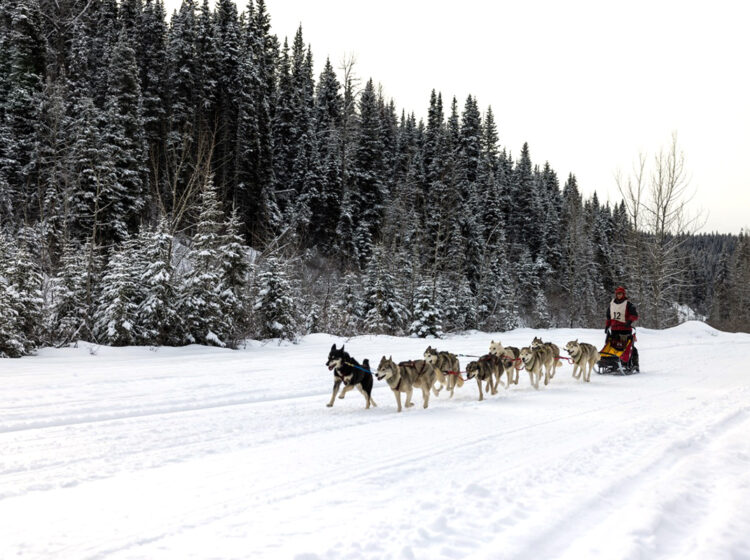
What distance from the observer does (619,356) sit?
12375mm

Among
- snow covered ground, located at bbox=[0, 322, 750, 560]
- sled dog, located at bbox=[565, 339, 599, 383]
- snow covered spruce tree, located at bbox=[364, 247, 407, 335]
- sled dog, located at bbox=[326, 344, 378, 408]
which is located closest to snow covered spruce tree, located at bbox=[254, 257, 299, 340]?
snow covered spruce tree, located at bbox=[364, 247, 407, 335]

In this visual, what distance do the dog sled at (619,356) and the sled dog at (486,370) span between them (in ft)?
14.7

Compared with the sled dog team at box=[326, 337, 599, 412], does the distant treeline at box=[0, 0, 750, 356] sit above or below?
above

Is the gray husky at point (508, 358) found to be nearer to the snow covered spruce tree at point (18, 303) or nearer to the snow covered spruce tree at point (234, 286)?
the snow covered spruce tree at point (234, 286)

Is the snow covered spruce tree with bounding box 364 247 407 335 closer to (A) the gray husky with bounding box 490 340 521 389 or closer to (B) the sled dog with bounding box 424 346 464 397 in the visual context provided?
(A) the gray husky with bounding box 490 340 521 389

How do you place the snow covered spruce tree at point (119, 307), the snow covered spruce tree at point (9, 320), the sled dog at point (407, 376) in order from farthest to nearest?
the snow covered spruce tree at point (119, 307) → the snow covered spruce tree at point (9, 320) → the sled dog at point (407, 376)

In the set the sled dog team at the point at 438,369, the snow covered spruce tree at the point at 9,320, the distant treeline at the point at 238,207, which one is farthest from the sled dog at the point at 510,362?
the snow covered spruce tree at the point at 9,320

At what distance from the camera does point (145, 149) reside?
108 ft

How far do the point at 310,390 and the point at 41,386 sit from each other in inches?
183

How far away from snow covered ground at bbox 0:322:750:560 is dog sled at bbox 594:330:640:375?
3029 millimetres

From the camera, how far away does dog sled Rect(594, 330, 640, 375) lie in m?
12.4

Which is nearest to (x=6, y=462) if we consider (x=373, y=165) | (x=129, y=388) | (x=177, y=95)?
(x=129, y=388)

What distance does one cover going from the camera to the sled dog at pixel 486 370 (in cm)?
884

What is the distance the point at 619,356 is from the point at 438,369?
621 centimetres
